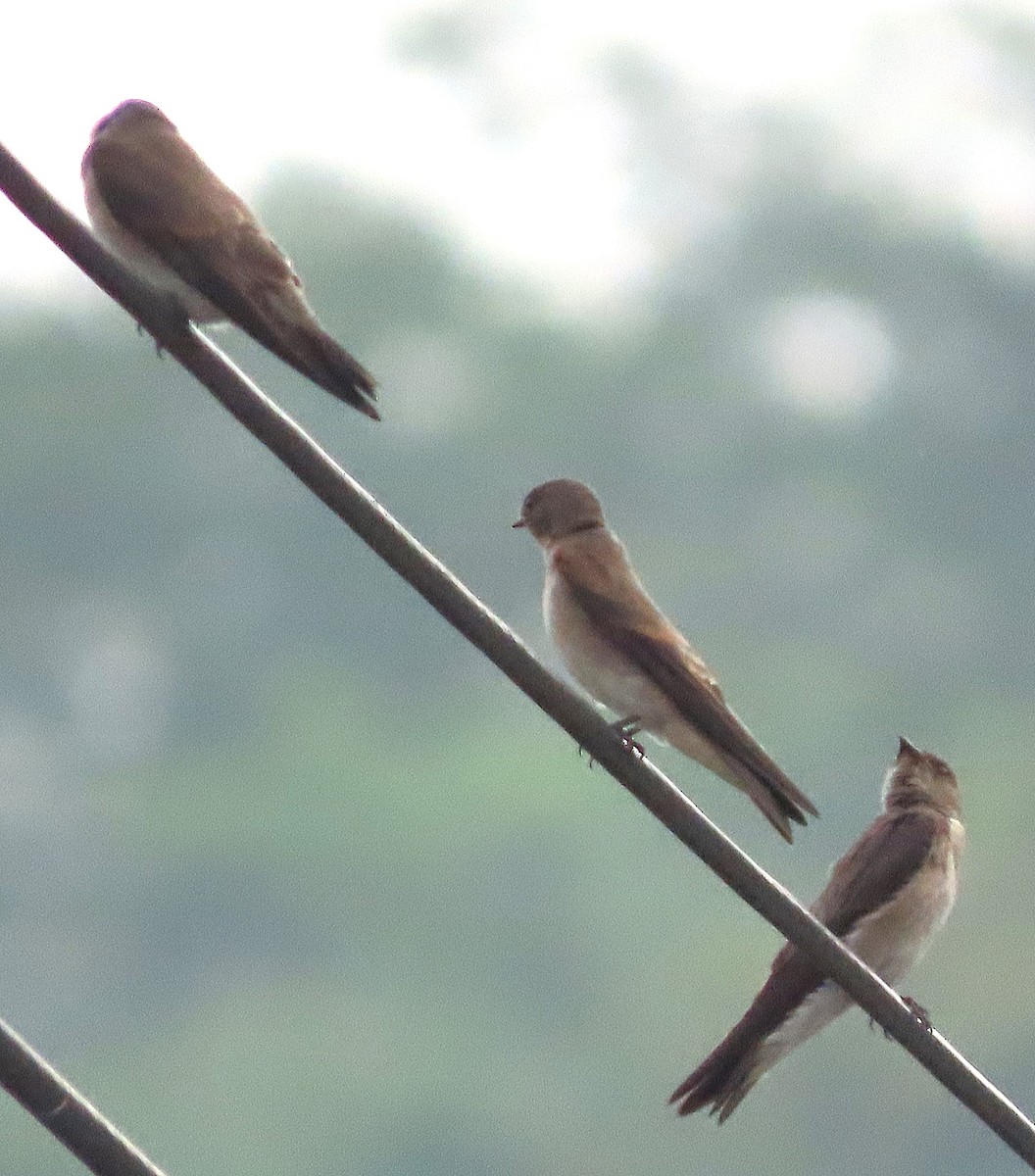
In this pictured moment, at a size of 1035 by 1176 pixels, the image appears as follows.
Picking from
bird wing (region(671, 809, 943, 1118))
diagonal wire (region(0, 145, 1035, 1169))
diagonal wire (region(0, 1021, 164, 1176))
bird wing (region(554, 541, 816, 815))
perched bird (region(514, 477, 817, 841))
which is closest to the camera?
diagonal wire (region(0, 1021, 164, 1176))

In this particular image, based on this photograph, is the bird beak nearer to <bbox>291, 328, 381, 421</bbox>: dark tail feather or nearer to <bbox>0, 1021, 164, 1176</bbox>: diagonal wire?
<bbox>291, 328, 381, 421</bbox>: dark tail feather

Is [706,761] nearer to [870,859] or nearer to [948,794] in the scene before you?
[870,859]

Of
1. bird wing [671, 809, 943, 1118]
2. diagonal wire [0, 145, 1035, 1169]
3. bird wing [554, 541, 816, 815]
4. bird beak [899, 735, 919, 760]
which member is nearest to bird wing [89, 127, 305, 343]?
diagonal wire [0, 145, 1035, 1169]

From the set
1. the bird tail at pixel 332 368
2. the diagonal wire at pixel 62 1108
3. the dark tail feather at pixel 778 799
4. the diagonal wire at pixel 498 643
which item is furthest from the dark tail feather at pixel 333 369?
the diagonal wire at pixel 62 1108

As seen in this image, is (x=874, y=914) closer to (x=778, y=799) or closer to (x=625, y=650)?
(x=625, y=650)

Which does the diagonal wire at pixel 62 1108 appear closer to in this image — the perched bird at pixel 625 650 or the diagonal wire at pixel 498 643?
the diagonal wire at pixel 498 643

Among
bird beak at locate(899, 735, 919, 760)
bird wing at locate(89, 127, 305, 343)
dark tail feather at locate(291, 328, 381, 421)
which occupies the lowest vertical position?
dark tail feather at locate(291, 328, 381, 421)

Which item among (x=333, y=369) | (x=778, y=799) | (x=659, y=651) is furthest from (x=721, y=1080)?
(x=333, y=369)
